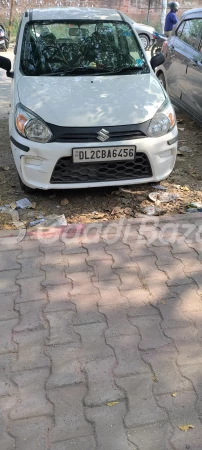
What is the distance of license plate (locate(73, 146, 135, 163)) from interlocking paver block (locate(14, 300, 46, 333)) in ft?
4.95

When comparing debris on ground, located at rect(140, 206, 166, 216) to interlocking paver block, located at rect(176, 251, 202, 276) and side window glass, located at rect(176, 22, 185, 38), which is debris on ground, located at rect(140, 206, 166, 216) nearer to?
interlocking paver block, located at rect(176, 251, 202, 276)

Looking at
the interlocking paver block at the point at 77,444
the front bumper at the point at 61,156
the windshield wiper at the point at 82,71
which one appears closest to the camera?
the interlocking paver block at the point at 77,444

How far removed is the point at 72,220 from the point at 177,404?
7.41 feet

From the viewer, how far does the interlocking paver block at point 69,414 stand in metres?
2.12

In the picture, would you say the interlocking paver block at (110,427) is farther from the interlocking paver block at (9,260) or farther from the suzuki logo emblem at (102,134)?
the suzuki logo emblem at (102,134)

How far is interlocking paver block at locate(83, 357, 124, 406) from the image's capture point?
230cm

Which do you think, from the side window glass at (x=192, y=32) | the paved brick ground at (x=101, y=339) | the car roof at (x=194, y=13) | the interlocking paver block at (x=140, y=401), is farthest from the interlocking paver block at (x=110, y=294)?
the car roof at (x=194, y=13)

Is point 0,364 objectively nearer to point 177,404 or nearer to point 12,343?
point 12,343

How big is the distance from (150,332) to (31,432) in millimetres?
976

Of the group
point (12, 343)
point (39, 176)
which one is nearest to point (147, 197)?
point (39, 176)

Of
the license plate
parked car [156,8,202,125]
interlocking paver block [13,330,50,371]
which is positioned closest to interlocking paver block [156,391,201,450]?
interlocking paver block [13,330,50,371]

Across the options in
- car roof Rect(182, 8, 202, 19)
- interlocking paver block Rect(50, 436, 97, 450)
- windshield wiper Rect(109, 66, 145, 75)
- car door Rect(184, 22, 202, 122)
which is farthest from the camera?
car roof Rect(182, 8, 202, 19)

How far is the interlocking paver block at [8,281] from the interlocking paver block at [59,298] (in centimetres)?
26

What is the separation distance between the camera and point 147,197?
4.60 meters
